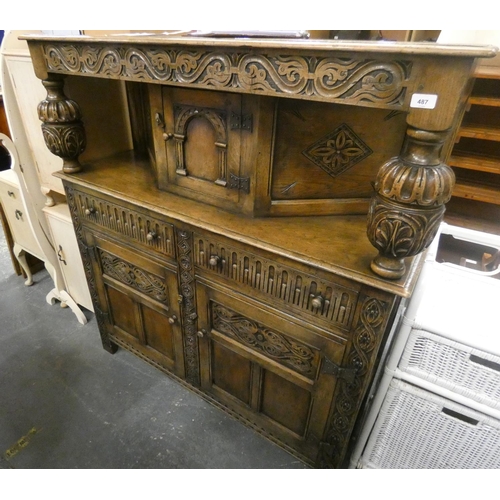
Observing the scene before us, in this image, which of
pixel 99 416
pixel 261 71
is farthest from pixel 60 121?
pixel 99 416

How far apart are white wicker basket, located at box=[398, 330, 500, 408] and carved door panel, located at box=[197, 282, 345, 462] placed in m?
0.23

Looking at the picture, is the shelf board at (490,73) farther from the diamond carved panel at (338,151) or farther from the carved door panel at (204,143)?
the carved door panel at (204,143)

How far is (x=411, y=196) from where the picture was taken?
0.65 meters

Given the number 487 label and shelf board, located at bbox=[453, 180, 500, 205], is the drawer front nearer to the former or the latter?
the number 487 label

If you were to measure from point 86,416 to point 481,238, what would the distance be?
5.70 feet

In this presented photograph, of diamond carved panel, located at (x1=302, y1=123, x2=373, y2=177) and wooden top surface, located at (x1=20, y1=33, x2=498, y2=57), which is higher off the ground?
wooden top surface, located at (x1=20, y1=33, x2=498, y2=57)

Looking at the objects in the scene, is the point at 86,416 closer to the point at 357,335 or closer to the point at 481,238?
the point at 357,335

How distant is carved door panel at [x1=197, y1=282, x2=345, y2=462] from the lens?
40.8 inches

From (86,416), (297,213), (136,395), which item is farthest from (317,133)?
(86,416)

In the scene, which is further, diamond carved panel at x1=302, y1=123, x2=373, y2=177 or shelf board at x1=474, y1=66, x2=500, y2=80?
shelf board at x1=474, y1=66, x2=500, y2=80

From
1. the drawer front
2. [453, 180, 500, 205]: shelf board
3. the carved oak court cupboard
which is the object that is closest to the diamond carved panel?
the carved oak court cupboard

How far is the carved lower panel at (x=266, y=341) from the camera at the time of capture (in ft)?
3.47
